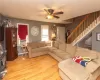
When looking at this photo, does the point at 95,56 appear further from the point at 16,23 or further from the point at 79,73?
the point at 16,23

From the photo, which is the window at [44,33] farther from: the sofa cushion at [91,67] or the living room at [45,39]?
the sofa cushion at [91,67]

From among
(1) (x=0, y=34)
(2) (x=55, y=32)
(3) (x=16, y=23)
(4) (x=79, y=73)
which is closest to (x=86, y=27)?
(2) (x=55, y=32)

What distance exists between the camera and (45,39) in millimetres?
6824

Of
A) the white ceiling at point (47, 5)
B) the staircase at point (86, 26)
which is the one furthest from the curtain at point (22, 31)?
the staircase at point (86, 26)

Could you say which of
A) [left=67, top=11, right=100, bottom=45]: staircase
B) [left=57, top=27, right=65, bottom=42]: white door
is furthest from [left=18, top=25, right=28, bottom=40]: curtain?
[left=67, top=11, right=100, bottom=45]: staircase

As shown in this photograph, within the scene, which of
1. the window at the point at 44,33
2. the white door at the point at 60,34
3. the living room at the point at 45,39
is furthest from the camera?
the white door at the point at 60,34

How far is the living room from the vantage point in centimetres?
273

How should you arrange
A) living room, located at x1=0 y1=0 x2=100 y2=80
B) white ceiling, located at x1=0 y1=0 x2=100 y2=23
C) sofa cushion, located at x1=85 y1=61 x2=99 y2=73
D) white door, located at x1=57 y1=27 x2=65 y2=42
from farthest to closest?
white door, located at x1=57 y1=27 x2=65 y2=42 → living room, located at x1=0 y1=0 x2=100 y2=80 → white ceiling, located at x1=0 y1=0 x2=100 y2=23 → sofa cushion, located at x1=85 y1=61 x2=99 y2=73

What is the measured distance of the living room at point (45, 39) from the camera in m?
2.73

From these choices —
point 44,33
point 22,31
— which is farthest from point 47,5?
point 44,33

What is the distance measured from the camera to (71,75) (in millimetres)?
2127

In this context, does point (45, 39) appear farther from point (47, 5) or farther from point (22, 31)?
point (47, 5)

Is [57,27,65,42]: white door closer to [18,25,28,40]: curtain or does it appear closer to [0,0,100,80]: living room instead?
[0,0,100,80]: living room

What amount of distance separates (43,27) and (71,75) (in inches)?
197
